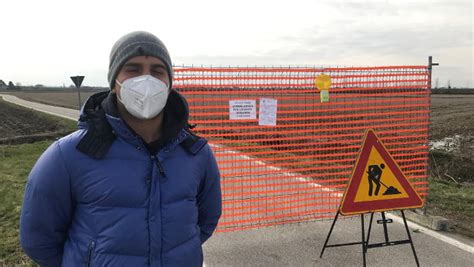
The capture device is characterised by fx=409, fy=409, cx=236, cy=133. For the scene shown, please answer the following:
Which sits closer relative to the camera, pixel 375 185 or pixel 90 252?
pixel 90 252

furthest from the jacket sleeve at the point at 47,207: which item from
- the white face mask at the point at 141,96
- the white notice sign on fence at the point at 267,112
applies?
the white notice sign on fence at the point at 267,112

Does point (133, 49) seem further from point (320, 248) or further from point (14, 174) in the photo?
point (14, 174)

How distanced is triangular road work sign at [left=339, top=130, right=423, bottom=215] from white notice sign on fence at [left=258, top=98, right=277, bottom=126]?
1605mm

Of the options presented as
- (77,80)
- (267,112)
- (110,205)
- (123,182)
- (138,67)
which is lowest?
(110,205)

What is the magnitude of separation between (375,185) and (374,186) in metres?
0.02

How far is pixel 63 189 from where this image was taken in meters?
1.91

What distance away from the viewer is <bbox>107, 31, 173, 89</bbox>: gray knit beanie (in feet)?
6.64

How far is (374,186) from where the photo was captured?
441 cm

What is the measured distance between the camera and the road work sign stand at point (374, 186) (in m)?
4.34

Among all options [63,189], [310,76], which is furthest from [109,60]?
[310,76]

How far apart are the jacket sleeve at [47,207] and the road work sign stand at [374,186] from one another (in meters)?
3.04

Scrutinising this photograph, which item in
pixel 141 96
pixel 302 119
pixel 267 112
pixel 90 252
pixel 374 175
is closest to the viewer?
pixel 90 252

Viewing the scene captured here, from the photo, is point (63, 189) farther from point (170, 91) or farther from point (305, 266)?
point (305, 266)

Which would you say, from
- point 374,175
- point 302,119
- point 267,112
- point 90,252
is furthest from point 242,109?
point 90,252
